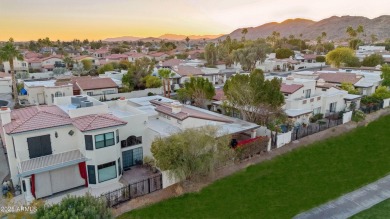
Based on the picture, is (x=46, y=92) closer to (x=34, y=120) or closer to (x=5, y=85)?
(x=5, y=85)

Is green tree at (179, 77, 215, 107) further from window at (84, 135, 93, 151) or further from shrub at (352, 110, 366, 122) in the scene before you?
window at (84, 135, 93, 151)

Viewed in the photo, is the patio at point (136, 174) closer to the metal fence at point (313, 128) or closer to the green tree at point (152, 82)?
the metal fence at point (313, 128)

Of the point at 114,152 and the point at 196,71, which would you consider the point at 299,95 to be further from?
the point at 196,71

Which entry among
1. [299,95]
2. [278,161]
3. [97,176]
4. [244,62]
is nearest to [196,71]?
[244,62]

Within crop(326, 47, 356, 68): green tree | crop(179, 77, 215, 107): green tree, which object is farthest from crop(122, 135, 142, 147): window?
crop(326, 47, 356, 68): green tree

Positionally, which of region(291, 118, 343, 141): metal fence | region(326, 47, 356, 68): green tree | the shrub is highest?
region(326, 47, 356, 68): green tree

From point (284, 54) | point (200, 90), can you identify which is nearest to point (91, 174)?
point (200, 90)
